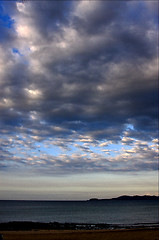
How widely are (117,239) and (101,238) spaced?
2.26 metres

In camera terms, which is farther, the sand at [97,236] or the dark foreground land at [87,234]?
the dark foreground land at [87,234]

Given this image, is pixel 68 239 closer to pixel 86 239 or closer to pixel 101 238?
pixel 86 239

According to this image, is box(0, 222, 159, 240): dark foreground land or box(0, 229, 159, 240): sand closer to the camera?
box(0, 229, 159, 240): sand

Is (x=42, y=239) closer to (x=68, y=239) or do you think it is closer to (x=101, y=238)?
(x=68, y=239)

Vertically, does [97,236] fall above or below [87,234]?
above

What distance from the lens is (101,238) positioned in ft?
99.7

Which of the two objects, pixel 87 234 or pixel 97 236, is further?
pixel 87 234

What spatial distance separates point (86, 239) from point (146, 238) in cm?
699

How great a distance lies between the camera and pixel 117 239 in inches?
1144

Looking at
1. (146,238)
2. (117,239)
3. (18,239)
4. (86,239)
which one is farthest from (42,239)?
(146,238)

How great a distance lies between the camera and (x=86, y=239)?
2950 centimetres

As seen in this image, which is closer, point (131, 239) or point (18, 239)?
point (131, 239)

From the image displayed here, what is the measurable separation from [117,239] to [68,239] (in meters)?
5.73

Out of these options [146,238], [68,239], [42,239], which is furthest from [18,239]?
[146,238]
